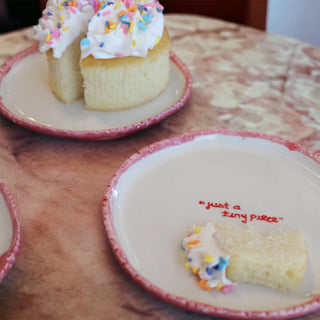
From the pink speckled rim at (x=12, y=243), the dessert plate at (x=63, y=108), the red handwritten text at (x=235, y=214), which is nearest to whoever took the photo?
the pink speckled rim at (x=12, y=243)

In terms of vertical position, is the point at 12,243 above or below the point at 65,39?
below

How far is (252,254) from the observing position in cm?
86

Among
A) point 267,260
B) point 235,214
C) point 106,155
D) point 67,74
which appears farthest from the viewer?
point 67,74

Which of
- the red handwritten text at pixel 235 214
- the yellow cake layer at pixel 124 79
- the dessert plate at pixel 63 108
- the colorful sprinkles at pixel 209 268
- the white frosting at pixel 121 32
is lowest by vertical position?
the red handwritten text at pixel 235 214

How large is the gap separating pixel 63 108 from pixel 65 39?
0.20 meters

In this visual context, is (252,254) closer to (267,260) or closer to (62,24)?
(267,260)

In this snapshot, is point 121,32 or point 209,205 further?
point 121,32

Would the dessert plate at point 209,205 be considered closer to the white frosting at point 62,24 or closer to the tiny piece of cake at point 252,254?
the tiny piece of cake at point 252,254

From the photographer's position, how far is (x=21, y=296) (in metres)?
0.87

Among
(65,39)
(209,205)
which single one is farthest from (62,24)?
(209,205)

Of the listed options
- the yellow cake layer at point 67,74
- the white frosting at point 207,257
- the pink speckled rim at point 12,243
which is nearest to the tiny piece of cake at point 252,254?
the white frosting at point 207,257

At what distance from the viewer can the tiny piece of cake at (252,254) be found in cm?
85

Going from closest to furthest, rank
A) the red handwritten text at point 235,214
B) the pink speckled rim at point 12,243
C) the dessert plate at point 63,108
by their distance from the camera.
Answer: the pink speckled rim at point 12,243, the red handwritten text at point 235,214, the dessert plate at point 63,108

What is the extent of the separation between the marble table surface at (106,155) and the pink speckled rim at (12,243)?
0.05 m
